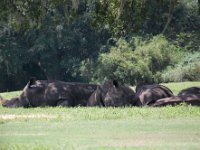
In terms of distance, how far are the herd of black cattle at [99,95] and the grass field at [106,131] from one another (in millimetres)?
3782

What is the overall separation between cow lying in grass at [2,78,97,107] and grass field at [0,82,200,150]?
5209 mm

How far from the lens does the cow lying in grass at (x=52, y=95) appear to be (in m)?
23.0

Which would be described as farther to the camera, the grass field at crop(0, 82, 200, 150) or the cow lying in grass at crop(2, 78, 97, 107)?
the cow lying in grass at crop(2, 78, 97, 107)

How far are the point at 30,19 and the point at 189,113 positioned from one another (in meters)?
9.08

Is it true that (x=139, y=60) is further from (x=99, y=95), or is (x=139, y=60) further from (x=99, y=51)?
(x=99, y=95)

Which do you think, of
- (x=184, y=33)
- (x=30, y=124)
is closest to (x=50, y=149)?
(x=30, y=124)

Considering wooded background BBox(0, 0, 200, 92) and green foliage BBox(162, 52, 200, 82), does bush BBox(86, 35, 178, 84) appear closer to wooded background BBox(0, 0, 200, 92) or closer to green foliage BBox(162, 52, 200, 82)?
wooded background BBox(0, 0, 200, 92)

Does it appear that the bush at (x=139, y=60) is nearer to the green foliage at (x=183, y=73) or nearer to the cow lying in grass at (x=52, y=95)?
the green foliage at (x=183, y=73)

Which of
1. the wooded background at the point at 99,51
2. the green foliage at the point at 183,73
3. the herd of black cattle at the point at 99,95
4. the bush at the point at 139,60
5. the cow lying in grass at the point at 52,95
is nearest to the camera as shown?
the herd of black cattle at the point at 99,95

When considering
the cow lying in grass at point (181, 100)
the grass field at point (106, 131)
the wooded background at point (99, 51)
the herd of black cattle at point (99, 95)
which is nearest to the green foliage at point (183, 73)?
the wooded background at point (99, 51)

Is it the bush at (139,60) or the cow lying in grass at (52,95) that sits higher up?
the cow lying in grass at (52,95)

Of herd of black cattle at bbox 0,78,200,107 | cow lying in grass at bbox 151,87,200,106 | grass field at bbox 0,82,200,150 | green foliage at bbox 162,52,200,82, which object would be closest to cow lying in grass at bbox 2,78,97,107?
herd of black cattle at bbox 0,78,200,107

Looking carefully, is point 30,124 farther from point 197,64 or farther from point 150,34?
point 150,34

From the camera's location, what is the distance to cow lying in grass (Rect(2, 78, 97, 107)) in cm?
2298
